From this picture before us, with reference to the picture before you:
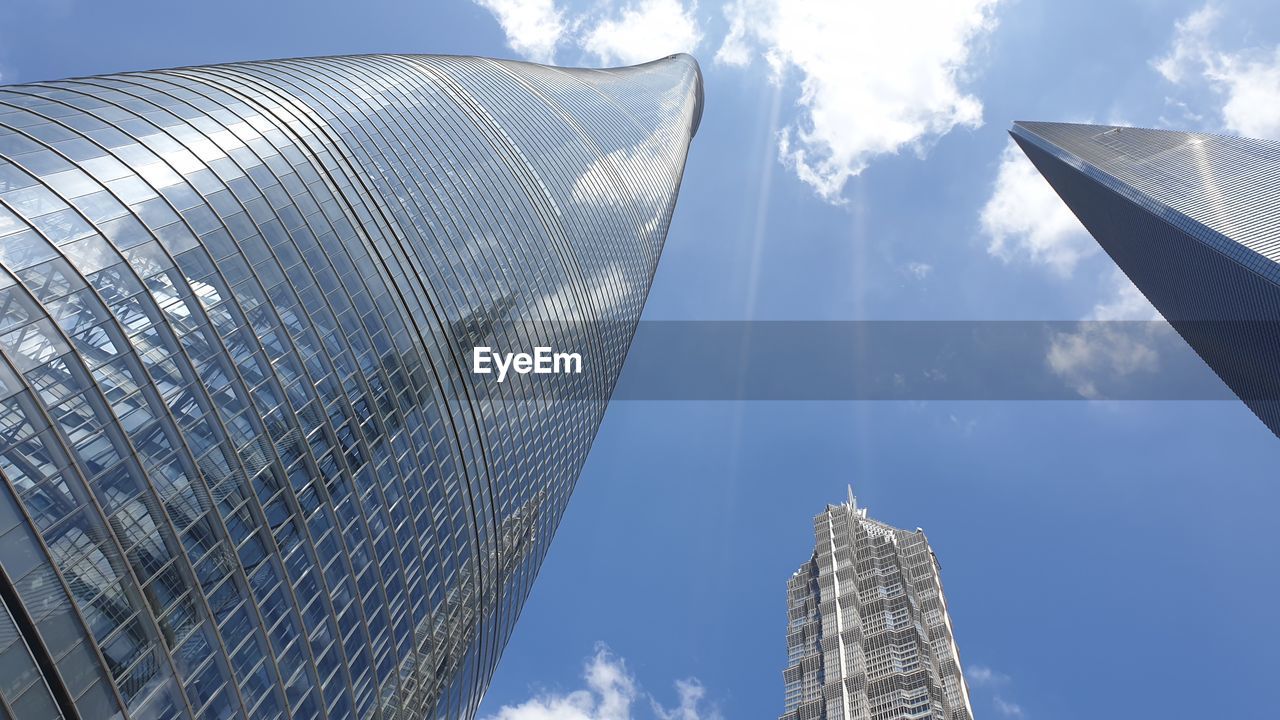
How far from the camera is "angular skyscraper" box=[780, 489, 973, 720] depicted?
103 metres

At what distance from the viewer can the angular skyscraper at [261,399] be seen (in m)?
24.2

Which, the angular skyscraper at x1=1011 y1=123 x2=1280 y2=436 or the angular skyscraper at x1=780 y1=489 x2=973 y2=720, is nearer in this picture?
the angular skyscraper at x1=1011 y1=123 x2=1280 y2=436

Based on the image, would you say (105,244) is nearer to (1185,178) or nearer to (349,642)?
(349,642)

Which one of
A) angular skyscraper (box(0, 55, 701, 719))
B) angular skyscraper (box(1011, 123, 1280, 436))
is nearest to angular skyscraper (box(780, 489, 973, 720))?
angular skyscraper (box(1011, 123, 1280, 436))

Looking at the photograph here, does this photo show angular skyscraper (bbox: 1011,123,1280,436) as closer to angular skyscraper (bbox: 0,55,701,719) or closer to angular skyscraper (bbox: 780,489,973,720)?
angular skyscraper (bbox: 780,489,973,720)

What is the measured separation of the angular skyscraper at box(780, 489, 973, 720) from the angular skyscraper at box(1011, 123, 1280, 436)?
57.3 meters

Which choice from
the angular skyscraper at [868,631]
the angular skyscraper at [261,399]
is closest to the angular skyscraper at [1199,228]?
the angular skyscraper at [868,631]

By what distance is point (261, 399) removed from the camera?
34125mm

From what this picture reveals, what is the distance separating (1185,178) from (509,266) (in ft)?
370

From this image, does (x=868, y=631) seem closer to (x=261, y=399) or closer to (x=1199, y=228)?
(x=1199, y=228)

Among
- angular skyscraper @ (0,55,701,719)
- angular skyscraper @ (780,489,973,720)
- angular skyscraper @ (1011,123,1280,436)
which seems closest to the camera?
angular skyscraper @ (0,55,701,719)

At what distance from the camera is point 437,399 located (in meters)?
50.1

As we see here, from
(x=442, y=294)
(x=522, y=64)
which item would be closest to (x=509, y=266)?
(x=442, y=294)

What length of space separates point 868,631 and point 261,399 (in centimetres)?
10821
